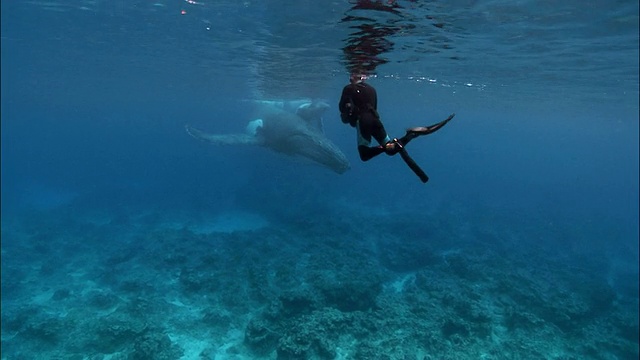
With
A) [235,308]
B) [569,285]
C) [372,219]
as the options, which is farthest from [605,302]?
[235,308]

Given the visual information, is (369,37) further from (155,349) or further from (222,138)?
(155,349)

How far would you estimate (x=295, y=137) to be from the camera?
1606 cm

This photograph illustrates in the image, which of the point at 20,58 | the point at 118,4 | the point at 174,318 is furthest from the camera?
the point at 20,58

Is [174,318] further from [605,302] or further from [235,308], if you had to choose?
[605,302]

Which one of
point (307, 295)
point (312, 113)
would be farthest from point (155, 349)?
point (312, 113)

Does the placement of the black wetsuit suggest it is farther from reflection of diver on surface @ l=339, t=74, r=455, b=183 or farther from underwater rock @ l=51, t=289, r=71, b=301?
underwater rock @ l=51, t=289, r=71, b=301

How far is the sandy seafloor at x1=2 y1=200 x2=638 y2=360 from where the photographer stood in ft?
36.5

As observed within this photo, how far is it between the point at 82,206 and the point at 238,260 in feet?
62.5

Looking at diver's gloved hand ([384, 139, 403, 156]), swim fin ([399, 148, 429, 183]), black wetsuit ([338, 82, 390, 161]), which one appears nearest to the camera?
swim fin ([399, 148, 429, 183])

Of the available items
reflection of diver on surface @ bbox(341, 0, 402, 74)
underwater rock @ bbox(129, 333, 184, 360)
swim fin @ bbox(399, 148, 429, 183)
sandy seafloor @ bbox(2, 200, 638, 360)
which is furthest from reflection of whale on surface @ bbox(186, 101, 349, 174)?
swim fin @ bbox(399, 148, 429, 183)

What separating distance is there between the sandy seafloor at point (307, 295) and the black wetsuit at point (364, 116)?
6663mm

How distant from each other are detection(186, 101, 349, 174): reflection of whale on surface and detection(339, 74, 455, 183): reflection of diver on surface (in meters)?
7.08

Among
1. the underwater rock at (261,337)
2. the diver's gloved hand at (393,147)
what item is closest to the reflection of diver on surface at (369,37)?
the diver's gloved hand at (393,147)

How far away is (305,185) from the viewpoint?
30578mm
